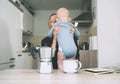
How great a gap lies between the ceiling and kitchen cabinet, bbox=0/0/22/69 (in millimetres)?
1586

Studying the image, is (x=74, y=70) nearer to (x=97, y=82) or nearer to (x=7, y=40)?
(x=97, y=82)

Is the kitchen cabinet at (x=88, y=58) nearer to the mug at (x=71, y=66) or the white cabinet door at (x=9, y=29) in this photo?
the white cabinet door at (x=9, y=29)

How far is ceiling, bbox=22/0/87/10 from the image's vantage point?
4.49 meters

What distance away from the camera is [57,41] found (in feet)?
3.87

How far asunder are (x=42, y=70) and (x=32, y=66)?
10.6 ft

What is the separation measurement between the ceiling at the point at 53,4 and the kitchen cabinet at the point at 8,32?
1.59 metres

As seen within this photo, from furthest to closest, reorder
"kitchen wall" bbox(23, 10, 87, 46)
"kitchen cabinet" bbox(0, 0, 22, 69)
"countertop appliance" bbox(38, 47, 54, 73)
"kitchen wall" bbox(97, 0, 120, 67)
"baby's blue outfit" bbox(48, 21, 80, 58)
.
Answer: "kitchen wall" bbox(23, 10, 87, 46), "kitchen cabinet" bbox(0, 0, 22, 69), "kitchen wall" bbox(97, 0, 120, 67), "baby's blue outfit" bbox(48, 21, 80, 58), "countertop appliance" bbox(38, 47, 54, 73)

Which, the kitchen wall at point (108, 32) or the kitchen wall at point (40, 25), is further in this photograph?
the kitchen wall at point (40, 25)

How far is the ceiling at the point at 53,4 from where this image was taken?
4.49 metres

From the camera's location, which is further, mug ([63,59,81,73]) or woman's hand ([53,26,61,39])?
woman's hand ([53,26,61,39])

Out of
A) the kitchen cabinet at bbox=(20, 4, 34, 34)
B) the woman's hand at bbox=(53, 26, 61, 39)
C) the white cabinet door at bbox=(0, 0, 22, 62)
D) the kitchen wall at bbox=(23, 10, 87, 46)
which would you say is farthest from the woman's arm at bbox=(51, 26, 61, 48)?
the kitchen wall at bbox=(23, 10, 87, 46)

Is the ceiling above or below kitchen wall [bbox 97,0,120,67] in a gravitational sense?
above

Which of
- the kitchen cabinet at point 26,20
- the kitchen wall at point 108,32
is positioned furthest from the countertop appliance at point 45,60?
the kitchen cabinet at point 26,20

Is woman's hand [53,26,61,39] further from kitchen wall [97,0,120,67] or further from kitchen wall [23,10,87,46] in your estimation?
kitchen wall [23,10,87,46]
